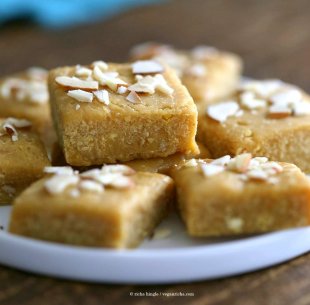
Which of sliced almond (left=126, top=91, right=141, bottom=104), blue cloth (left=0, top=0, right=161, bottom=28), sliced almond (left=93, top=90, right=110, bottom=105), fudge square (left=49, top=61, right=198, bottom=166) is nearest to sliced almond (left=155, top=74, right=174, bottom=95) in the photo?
fudge square (left=49, top=61, right=198, bottom=166)

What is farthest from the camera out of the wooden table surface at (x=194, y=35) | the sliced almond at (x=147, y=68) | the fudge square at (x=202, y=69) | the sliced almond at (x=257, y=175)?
the wooden table surface at (x=194, y=35)

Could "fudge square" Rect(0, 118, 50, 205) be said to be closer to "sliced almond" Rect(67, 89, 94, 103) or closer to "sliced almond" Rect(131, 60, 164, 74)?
"sliced almond" Rect(67, 89, 94, 103)

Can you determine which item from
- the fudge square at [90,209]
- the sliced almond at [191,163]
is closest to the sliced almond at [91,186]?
the fudge square at [90,209]

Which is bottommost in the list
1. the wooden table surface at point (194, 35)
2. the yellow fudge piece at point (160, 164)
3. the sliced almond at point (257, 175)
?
the wooden table surface at point (194, 35)

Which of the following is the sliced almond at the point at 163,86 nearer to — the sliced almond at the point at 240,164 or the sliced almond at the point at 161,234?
the sliced almond at the point at 240,164

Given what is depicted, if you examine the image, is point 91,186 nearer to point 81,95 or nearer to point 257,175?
point 81,95

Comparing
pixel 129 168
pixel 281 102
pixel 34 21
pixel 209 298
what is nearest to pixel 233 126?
pixel 281 102
